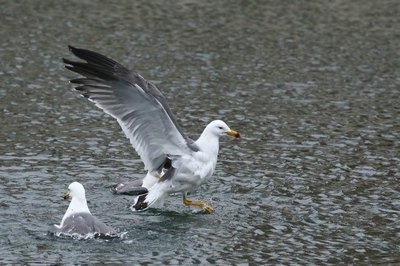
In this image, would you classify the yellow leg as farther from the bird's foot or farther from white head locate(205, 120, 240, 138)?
white head locate(205, 120, 240, 138)

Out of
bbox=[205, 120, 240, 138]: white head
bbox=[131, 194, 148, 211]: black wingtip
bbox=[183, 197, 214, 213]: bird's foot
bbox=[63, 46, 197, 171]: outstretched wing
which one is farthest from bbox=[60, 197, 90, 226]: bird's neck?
bbox=[205, 120, 240, 138]: white head

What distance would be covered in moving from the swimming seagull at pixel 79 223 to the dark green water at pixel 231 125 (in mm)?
152

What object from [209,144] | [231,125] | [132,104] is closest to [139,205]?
[209,144]

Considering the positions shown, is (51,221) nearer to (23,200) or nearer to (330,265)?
(23,200)

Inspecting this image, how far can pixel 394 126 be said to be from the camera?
70.2 feet

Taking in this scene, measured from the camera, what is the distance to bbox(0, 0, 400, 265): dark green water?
1438 cm

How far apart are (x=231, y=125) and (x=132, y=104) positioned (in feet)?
19.2

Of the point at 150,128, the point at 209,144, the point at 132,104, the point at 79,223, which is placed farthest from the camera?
the point at 209,144

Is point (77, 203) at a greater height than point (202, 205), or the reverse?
point (77, 203)

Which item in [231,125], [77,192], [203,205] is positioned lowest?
[203,205]

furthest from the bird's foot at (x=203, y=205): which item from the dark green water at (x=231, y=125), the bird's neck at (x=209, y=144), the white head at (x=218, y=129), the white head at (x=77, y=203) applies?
the white head at (x=77, y=203)

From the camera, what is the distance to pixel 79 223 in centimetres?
1413

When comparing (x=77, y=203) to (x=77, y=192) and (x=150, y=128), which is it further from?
(x=150, y=128)

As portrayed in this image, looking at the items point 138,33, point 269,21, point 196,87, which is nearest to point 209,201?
point 196,87
